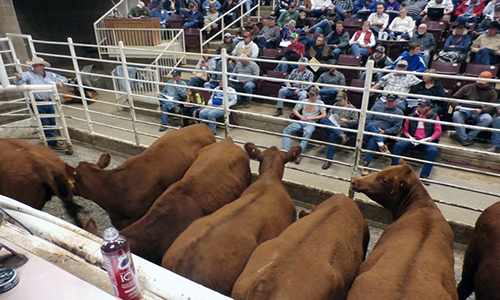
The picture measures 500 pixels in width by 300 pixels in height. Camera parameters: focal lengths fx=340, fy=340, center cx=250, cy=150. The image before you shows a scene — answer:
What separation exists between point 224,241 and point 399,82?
462 cm

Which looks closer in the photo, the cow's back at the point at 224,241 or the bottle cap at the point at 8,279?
the bottle cap at the point at 8,279

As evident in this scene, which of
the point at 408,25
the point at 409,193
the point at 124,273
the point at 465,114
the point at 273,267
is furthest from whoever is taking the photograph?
the point at 408,25

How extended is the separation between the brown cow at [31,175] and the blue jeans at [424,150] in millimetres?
4250

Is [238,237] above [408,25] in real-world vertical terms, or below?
below

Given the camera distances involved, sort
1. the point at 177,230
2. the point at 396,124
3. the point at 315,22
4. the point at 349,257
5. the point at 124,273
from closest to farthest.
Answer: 1. the point at 124,273
2. the point at 349,257
3. the point at 177,230
4. the point at 396,124
5. the point at 315,22

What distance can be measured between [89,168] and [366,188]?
293cm

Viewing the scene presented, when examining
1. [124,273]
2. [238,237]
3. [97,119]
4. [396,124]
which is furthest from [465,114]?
[97,119]

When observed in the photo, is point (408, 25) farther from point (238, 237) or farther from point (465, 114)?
point (238, 237)

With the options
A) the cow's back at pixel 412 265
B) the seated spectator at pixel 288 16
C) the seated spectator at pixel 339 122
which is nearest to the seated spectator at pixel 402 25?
the seated spectator at pixel 288 16

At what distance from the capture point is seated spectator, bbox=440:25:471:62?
714cm

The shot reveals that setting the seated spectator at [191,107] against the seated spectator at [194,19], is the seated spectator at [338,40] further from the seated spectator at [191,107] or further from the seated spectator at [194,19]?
the seated spectator at [194,19]

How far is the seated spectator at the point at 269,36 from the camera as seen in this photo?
904 cm

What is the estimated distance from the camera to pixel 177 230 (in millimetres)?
3031

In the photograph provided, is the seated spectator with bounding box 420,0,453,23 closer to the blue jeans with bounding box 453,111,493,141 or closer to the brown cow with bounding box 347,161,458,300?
the blue jeans with bounding box 453,111,493,141
